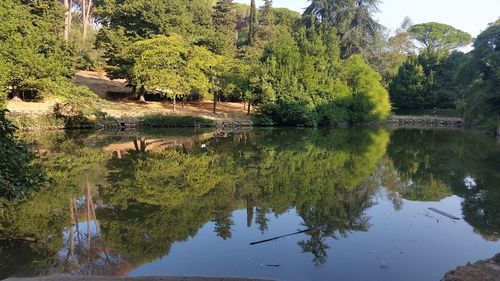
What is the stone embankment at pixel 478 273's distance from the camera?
5906 millimetres

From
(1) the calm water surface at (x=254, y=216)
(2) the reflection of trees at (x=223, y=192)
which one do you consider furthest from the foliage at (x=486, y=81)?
(2) the reflection of trees at (x=223, y=192)

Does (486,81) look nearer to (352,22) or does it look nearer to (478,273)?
(352,22)

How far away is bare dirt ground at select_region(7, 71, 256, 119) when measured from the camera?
106 ft

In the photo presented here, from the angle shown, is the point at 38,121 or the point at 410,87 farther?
the point at 410,87

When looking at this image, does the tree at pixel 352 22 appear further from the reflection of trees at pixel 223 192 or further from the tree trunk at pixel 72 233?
the tree trunk at pixel 72 233

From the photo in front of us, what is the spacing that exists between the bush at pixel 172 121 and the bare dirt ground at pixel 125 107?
91cm

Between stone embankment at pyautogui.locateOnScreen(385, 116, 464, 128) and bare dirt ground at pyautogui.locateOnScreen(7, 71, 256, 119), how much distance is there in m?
19.3

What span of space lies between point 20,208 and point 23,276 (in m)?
4.31

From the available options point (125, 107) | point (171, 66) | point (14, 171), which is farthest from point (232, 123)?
point (14, 171)

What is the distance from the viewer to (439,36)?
77125 mm

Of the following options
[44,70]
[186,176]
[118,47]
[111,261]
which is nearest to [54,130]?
[44,70]

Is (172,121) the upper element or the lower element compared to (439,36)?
lower

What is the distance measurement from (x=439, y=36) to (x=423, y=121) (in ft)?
108

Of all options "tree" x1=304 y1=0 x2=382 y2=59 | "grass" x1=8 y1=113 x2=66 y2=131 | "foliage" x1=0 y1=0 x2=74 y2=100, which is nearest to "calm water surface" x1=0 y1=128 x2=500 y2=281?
"grass" x1=8 y1=113 x2=66 y2=131
